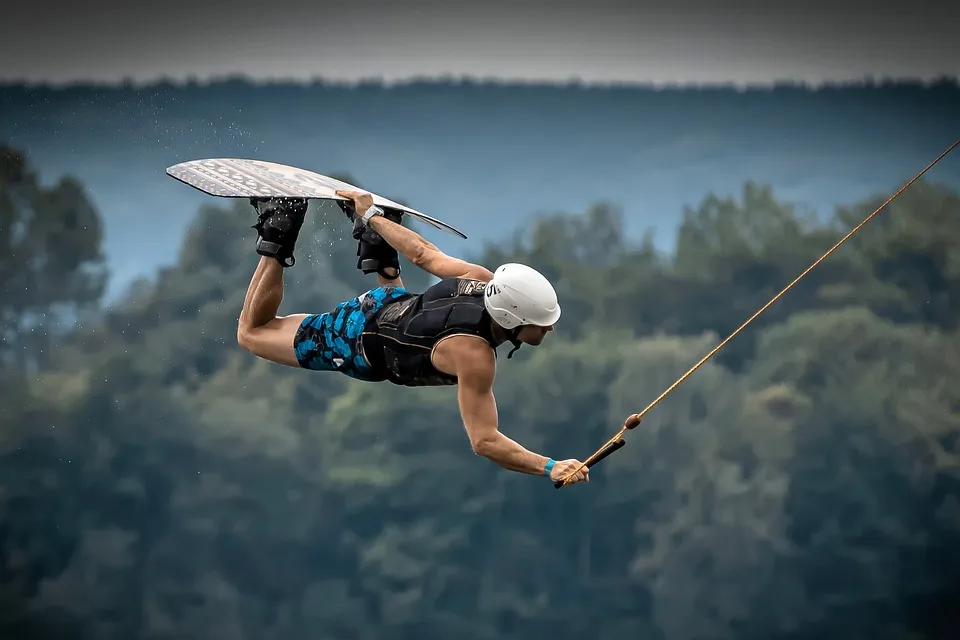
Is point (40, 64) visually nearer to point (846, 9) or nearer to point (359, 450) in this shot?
point (359, 450)

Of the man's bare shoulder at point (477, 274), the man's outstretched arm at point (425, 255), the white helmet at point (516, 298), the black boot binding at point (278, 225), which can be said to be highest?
the black boot binding at point (278, 225)

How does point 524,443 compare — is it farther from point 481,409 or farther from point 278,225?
point 481,409

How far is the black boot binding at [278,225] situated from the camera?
19.9ft

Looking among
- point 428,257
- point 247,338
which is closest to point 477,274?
point 428,257

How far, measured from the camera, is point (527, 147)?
1711 cm

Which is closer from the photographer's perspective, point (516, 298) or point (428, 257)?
point (516, 298)

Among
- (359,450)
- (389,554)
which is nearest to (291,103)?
(359,450)

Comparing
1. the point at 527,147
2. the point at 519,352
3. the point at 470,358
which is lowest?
the point at 470,358

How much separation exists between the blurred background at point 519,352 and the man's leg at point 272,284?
9.54 m

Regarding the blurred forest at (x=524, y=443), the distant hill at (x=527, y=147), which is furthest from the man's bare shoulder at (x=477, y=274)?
the blurred forest at (x=524, y=443)

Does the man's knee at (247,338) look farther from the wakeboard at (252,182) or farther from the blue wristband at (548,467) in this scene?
the blue wristband at (548,467)

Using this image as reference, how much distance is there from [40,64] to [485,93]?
4.91 metres

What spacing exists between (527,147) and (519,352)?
7.84 feet

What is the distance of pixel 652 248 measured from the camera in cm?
1733
